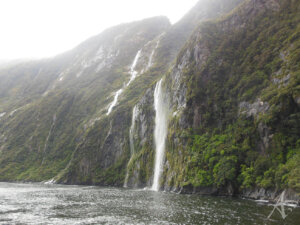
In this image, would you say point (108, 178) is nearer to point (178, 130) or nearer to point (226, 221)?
point (178, 130)

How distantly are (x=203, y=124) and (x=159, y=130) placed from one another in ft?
51.6

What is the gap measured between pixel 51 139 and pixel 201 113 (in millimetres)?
83302

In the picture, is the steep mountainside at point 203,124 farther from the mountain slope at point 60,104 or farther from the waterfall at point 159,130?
the mountain slope at point 60,104

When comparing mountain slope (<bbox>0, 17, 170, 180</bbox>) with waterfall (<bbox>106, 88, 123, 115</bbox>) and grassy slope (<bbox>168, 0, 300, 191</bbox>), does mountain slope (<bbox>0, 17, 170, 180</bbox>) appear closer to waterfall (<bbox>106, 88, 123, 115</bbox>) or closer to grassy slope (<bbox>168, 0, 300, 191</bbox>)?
waterfall (<bbox>106, 88, 123, 115</bbox>)

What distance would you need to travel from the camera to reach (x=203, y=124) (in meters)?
50.1

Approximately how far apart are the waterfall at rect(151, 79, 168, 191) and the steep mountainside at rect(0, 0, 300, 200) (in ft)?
1.17

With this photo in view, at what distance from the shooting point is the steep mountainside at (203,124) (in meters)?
36.4

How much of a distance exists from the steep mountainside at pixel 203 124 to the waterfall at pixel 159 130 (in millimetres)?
355

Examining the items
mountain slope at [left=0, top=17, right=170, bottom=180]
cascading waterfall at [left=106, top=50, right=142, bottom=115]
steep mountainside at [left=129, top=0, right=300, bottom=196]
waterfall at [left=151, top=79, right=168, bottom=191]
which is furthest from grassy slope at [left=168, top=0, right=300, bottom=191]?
mountain slope at [left=0, top=17, right=170, bottom=180]

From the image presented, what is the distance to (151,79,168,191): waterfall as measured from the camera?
180ft

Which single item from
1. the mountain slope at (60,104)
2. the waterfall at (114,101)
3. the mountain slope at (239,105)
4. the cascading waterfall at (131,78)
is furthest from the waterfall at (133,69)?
the mountain slope at (239,105)

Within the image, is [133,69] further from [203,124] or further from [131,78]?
[203,124]

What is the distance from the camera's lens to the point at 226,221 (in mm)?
21250

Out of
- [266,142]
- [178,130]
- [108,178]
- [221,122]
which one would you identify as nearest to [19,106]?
[108,178]
